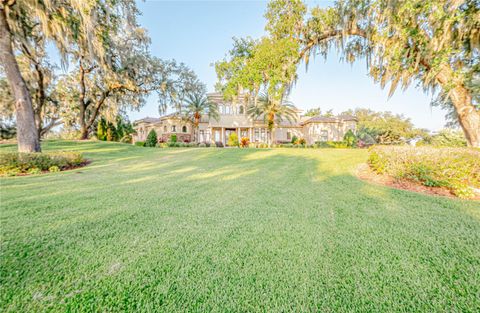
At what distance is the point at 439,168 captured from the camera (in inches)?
163

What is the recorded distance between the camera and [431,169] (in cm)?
423

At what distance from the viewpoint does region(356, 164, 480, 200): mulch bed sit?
394 centimetres

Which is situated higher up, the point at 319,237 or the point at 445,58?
the point at 445,58

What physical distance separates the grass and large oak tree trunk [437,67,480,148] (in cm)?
485

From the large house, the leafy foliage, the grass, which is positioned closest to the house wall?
the large house

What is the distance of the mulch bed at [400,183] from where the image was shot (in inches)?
155

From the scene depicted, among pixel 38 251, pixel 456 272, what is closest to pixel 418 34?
pixel 456 272

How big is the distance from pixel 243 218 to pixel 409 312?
5.69 feet

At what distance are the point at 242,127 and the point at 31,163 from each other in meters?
20.0

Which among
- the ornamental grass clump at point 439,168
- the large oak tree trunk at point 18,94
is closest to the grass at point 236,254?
the ornamental grass clump at point 439,168

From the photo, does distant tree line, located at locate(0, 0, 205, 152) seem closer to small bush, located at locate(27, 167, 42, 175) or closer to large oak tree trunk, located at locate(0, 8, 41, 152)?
large oak tree trunk, located at locate(0, 8, 41, 152)

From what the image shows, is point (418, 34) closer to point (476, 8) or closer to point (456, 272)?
point (476, 8)

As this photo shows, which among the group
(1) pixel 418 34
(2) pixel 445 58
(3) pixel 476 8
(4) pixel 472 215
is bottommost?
(4) pixel 472 215

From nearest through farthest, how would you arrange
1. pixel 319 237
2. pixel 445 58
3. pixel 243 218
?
pixel 319 237 < pixel 243 218 < pixel 445 58
